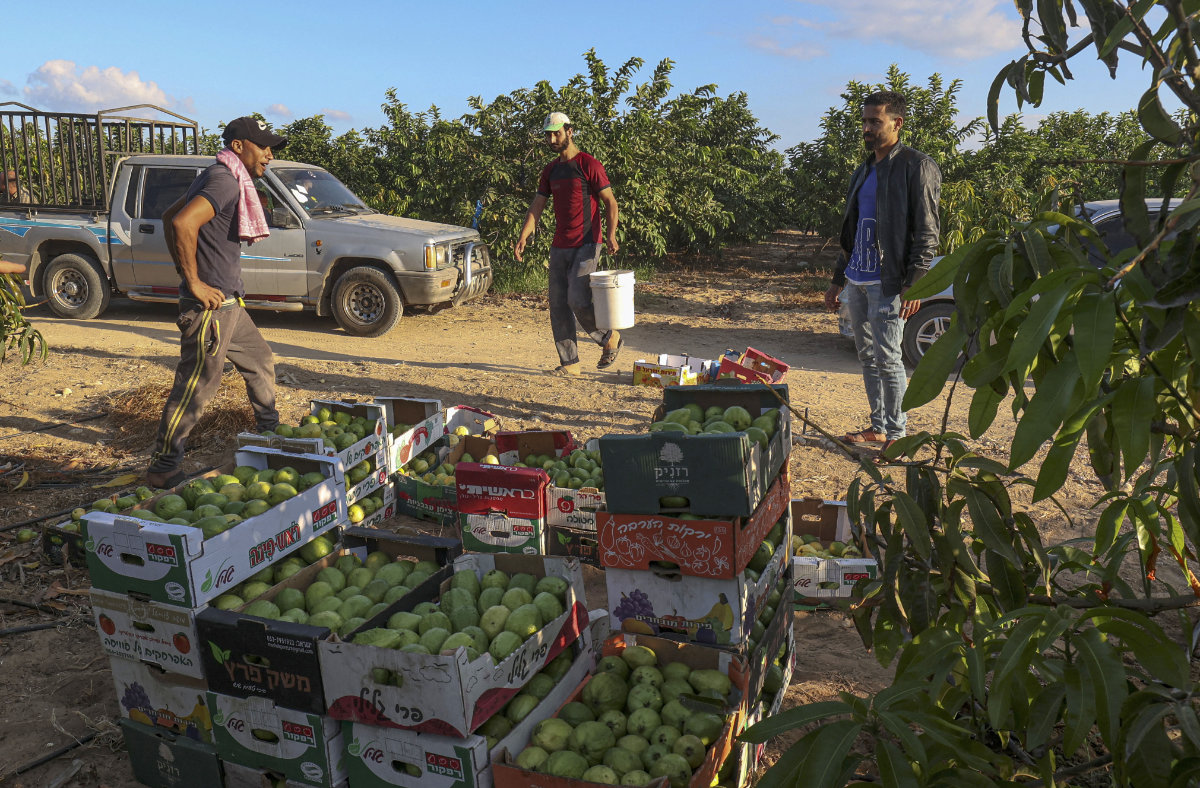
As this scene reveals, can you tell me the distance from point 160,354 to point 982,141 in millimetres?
14317

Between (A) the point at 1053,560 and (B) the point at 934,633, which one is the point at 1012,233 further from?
(A) the point at 1053,560

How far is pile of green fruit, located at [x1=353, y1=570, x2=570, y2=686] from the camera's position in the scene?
2.81 m

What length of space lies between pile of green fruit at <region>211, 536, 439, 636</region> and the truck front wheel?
7.23 meters

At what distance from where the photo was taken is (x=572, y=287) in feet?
26.0

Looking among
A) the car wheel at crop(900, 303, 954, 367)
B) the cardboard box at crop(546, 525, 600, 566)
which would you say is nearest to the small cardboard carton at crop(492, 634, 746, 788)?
the cardboard box at crop(546, 525, 600, 566)

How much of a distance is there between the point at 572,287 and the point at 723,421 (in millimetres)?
4478

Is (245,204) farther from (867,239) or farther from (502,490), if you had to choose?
(867,239)

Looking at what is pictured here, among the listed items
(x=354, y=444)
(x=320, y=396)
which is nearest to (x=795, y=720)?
(x=354, y=444)

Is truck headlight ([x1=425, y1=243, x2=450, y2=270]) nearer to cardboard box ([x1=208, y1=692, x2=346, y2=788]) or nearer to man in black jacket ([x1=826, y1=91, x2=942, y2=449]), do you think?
man in black jacket ([x1=826, y1=91, x2=942, y2=449])

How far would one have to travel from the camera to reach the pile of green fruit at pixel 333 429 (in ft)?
17.0

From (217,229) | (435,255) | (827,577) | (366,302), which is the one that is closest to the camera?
(827,577)

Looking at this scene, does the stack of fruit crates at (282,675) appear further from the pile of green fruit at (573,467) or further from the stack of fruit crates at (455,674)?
the pile of green fruit at (573,467)

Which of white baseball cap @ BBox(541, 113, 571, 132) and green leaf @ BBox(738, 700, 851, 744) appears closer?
green leaf @ BBox(738, 700, 851, 744)

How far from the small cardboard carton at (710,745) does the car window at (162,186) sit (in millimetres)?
9896
